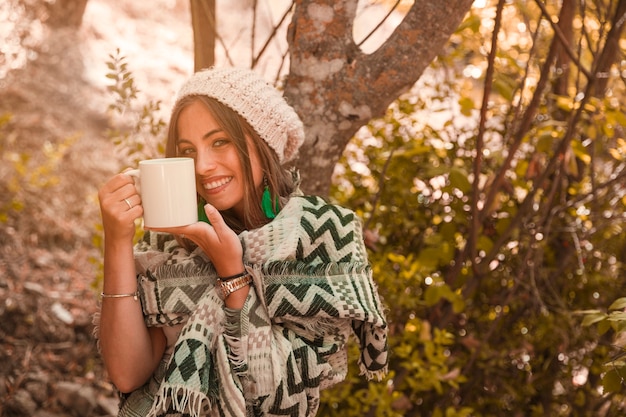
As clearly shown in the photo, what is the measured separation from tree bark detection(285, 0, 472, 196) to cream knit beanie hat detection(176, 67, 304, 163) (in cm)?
28

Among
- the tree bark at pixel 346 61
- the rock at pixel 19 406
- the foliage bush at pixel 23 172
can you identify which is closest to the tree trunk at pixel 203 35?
the tree bark at pixel 346 61

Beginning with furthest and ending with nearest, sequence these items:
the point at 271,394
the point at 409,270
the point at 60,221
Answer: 1. the point at 60,221
2. the point at 409,270
3. the point at 271,394

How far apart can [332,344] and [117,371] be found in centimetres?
54

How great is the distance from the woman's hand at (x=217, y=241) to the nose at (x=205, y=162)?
185 mm

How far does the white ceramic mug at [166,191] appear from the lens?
1438mm

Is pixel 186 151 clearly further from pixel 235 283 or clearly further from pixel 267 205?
pixel 235 283

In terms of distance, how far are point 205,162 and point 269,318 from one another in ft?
1.44

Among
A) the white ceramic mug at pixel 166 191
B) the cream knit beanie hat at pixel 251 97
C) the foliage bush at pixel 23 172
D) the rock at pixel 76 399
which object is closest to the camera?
the white ceramic mug at pixel 166 191

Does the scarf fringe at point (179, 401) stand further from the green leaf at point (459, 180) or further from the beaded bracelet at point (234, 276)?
the green leaf at point (459, 180)

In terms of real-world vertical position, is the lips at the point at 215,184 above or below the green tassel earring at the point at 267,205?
above

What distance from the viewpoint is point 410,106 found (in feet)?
9.02

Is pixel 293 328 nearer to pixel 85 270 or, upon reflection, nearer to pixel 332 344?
pixel 332 344

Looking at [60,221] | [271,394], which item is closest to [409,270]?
[271,394]

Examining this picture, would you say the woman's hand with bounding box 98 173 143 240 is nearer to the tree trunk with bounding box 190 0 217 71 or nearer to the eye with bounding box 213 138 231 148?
the eye with bounding box 213 138 231 148
